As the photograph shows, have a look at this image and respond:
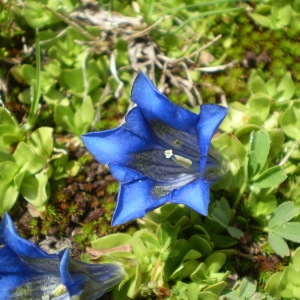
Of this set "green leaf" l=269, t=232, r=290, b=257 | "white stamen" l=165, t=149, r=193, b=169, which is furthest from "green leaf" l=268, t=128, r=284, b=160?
"white stamen" l=165, t=149, r=193, b=169

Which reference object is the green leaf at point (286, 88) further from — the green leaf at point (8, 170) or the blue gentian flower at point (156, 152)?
the green leaf at point (8, 170)

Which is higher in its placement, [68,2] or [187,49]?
[68,2]

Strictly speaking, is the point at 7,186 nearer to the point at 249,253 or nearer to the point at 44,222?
the point at 44,222

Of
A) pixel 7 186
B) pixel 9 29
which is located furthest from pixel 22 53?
pixel 7 186

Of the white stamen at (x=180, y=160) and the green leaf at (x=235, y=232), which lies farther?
the green leaf at (x=235, y=232)

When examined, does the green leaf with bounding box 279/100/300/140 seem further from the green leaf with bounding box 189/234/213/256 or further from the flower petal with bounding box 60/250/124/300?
the flower petal with bounding box 60/250/124/300

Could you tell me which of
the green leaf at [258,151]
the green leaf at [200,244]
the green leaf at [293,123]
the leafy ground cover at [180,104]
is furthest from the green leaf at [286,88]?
the green leaf at [200,244]
